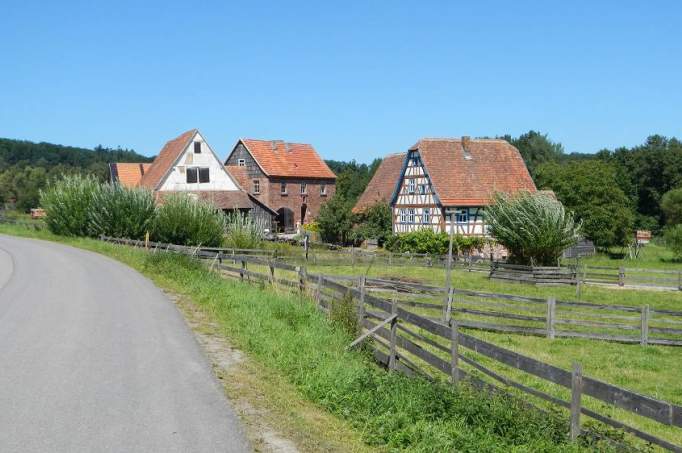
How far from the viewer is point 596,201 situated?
62500mm

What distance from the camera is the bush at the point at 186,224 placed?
3994 centimetres

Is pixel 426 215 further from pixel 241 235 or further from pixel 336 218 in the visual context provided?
pixel 241 235

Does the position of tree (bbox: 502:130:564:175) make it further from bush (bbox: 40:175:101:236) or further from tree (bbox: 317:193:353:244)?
bush (bbox: 40:175:101:236)

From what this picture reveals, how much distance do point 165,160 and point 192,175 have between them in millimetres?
3801

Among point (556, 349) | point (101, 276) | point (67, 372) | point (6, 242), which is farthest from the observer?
point (6, 242)

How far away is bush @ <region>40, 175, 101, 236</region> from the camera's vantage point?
43.4 meters

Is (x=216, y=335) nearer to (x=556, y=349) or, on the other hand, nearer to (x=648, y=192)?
(x=556, y=349)

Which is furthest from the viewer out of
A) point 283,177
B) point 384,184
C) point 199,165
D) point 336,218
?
point 283,177

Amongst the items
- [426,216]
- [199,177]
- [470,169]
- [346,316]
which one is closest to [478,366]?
[346,316]

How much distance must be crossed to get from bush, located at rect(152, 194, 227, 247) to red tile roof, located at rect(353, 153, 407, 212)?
18.4 meters

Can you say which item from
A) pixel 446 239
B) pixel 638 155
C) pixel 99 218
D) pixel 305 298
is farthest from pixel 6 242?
pixel 638 155

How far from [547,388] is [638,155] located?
95417 mm

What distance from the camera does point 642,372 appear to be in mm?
15289

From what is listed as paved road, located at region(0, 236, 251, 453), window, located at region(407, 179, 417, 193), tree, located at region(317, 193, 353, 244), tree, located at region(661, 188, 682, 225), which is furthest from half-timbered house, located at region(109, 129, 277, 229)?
tree, located at region(661, 188, 682, 225)
